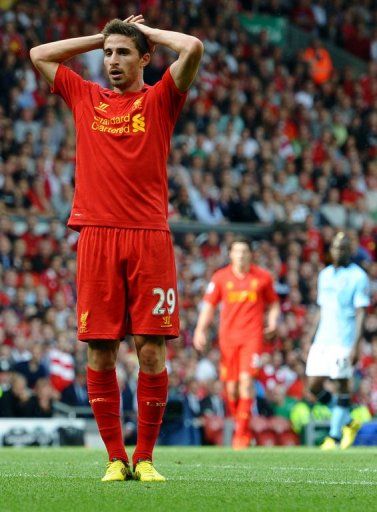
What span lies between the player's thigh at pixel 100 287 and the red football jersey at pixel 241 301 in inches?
285

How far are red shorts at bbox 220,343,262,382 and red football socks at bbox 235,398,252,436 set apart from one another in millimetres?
325

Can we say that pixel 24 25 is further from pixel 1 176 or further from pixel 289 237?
pixel 289 237

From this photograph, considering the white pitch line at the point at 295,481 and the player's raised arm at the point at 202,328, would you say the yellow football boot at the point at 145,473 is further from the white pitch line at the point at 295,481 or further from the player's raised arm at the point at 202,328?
the player's raised arm at the point at 202,328

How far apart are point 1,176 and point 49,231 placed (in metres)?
1.03

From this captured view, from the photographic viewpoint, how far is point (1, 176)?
19.1 meters

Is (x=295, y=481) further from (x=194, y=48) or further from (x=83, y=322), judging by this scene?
(x=194, y=48)

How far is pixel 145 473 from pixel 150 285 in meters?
1.01

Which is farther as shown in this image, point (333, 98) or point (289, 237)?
point (333, 98)

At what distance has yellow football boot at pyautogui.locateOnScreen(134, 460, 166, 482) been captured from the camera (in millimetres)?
7266

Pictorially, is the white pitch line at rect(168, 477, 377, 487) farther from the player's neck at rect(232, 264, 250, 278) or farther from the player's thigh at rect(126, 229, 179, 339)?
the player's neck at rect(232, 264, 250, 278)

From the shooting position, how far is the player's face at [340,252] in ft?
45.9

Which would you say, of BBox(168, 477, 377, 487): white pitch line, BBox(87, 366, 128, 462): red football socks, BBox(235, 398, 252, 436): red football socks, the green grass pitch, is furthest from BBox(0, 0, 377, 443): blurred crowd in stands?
BBox(87, 366, 128, 462): red football socks

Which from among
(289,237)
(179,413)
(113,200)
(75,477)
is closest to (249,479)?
(75,477)

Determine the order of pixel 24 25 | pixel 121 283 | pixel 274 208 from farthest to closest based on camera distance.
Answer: pixel 274 208 < pixel 24 25 < pixel 121 283
